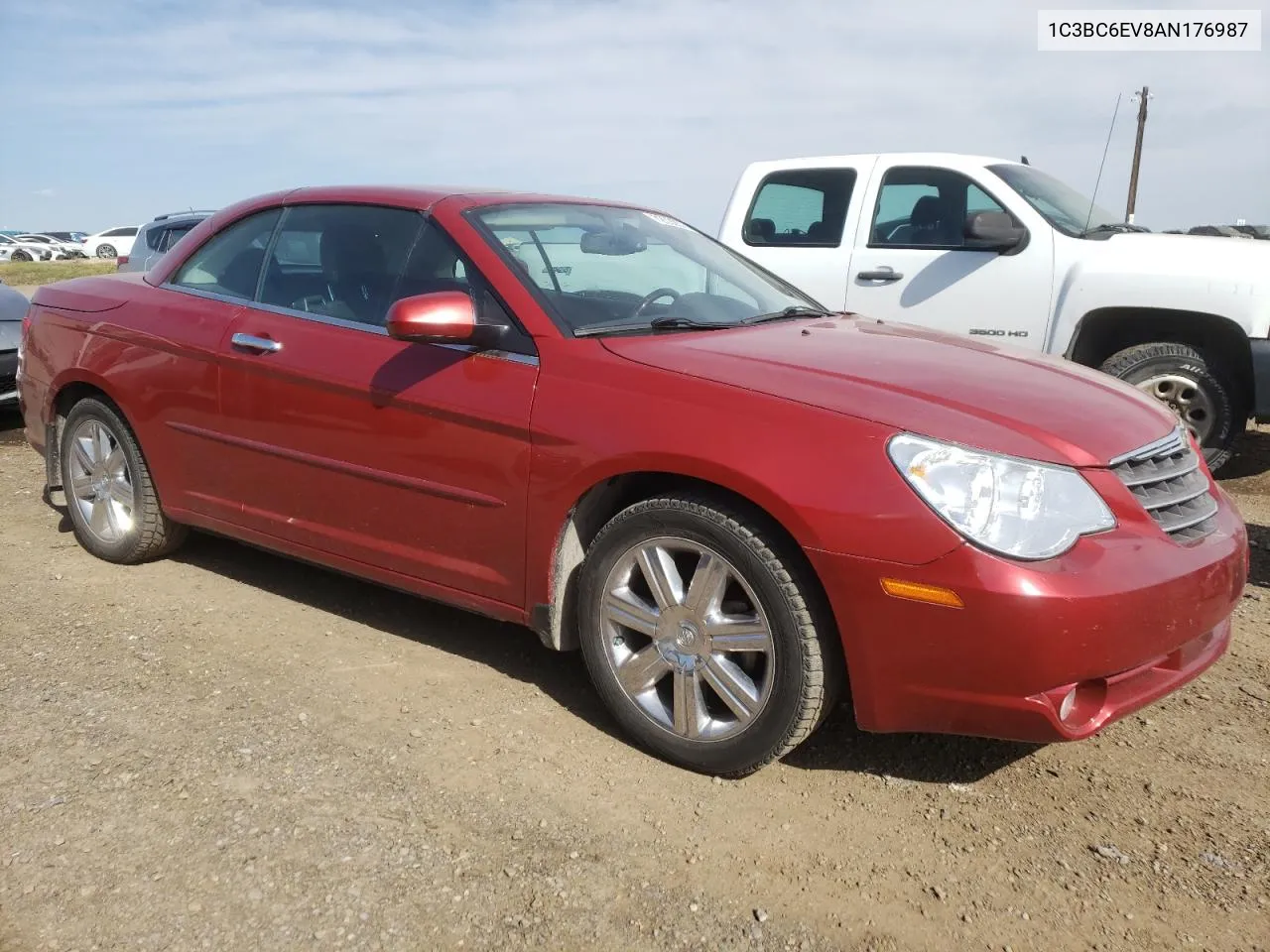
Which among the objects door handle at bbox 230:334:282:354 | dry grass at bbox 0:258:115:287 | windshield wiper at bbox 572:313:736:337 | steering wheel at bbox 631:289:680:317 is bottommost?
dry grass at bbox 0:258:115:287

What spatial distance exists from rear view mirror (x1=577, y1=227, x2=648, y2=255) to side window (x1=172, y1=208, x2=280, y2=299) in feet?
4.15

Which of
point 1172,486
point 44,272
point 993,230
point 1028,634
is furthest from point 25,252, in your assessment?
point 1028,634

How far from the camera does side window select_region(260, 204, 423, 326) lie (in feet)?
12.4

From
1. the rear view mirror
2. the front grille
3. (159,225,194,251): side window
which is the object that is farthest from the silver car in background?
the front grille

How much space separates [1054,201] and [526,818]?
18.5 ft

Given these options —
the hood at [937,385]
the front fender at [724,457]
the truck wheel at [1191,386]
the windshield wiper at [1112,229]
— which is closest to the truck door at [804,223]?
the windshield wiper at [1112,229]

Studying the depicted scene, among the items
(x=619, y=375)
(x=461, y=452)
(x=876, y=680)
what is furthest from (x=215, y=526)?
(x=876, y=680)

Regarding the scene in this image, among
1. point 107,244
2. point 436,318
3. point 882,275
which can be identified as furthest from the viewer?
point 107,244

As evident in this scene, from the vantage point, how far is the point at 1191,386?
627 centimetres

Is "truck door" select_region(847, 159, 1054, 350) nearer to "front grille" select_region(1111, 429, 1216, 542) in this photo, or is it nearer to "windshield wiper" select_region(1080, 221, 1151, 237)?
"windshield wiper" select_region(1080, 221, 1151, 237)

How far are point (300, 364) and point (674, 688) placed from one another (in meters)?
1.70

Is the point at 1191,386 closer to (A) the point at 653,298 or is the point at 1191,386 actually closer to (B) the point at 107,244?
(A) the point at 653,298

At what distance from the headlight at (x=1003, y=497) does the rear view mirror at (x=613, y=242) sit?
1.56 m

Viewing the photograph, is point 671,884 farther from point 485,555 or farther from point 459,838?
point 485,555
